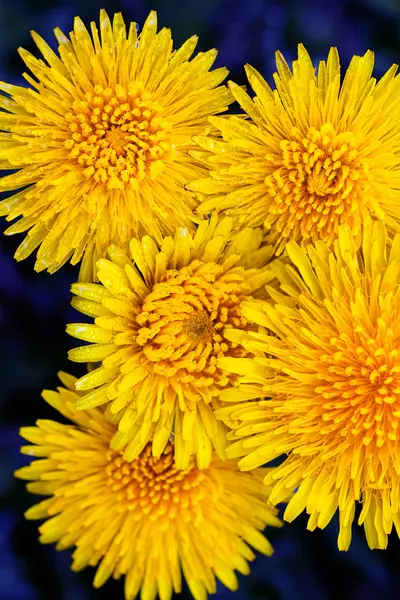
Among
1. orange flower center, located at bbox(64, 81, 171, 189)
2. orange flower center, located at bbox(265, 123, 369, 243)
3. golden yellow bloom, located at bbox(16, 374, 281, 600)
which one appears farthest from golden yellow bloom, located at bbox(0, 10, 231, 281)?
golden yellow bloom, located at bbox(16, 374, 281, 600)

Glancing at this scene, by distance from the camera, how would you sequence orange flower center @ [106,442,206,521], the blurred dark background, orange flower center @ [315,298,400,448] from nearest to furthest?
orange flower center @ [315,298,400,448] < orange flower center @ [106,442,206,521] < the blurred dark background

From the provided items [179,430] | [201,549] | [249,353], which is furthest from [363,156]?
[201,549]

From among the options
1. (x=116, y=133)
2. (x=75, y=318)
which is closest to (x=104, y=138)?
(x=116, y=133)

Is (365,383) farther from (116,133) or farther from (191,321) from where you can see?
(116,133)

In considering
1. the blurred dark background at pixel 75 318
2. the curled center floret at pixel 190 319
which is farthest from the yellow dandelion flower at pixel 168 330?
the blurred dark background at pixel 75 318

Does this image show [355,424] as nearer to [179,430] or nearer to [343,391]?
[343,391]

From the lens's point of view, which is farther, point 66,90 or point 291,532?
point 291,532

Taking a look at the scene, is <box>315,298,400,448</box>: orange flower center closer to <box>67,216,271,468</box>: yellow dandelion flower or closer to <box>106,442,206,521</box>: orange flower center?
<box>67,216,271,468</box>: yellow dandelion flower
